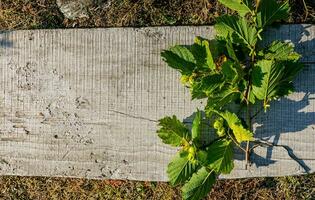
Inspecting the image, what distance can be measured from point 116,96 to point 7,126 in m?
0.72

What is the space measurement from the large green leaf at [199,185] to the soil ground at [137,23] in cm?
28

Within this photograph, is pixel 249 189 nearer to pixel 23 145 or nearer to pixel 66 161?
pixel 66 161

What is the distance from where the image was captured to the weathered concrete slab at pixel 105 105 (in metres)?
3.08

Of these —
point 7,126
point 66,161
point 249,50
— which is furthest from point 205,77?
point 7,126

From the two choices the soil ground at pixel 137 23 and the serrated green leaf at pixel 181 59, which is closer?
the serrated green leaf at pixel 181 59

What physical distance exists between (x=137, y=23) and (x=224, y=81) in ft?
2.37

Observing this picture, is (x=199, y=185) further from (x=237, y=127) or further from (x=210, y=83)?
(x=210, y=83)

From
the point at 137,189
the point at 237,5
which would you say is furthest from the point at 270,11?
the point at 137,189

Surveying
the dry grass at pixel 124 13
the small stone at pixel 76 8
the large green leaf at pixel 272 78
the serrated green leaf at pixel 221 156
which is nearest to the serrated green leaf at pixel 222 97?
the large green leaf at pixel 272 78

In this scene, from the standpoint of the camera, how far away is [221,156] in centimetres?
292

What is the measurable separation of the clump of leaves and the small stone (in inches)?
25.1

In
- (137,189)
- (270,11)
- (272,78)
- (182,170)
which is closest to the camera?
(272,78)

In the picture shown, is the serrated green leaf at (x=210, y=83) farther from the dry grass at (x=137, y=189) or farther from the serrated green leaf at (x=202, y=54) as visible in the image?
the dry grass at (x=137, y=189)

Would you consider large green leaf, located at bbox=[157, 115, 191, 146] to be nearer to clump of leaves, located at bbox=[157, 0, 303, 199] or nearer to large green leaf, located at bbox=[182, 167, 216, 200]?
clump of leaves, located at bbox=[157, 0, 303, 199]
